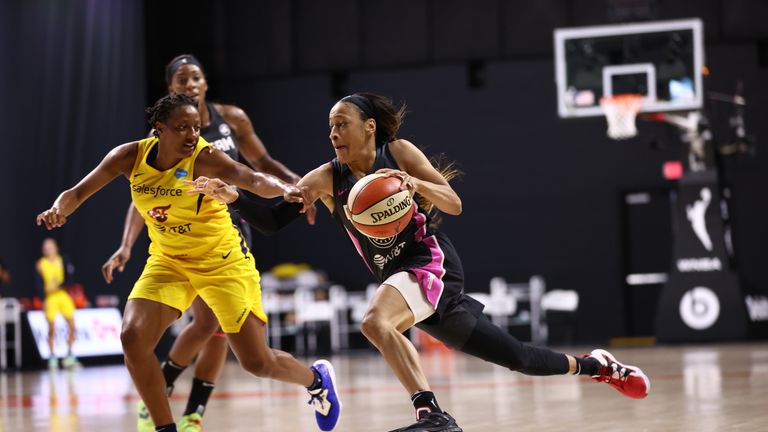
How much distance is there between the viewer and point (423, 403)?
442 centimetres

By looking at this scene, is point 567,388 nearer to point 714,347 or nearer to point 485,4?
point 714,347

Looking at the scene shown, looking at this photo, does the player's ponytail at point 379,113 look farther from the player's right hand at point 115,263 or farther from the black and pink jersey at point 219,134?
the player's right hand at point 115,263

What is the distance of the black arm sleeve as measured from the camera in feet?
15.9

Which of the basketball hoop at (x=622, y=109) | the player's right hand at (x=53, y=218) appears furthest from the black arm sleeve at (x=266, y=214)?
the basketball hoop at (x=622, y=109)

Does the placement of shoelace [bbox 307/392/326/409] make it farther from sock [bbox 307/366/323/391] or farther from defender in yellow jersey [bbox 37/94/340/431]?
defender in yellow jersey [bbox 37/94/340/431]

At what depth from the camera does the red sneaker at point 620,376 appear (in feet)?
17.0

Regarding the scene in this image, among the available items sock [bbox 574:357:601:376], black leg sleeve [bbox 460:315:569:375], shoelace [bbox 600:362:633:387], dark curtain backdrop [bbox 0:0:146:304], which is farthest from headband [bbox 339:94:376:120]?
dark curtain backdrop [bbox 0:0:146:304]

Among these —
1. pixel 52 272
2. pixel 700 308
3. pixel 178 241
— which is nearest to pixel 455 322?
pixel 178 241

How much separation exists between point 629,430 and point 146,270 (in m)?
2.37

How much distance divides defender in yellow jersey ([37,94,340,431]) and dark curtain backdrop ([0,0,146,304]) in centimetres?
1217

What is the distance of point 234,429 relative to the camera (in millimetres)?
5746

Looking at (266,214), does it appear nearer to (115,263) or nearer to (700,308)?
(115,263)

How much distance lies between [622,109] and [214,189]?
11.1 meters

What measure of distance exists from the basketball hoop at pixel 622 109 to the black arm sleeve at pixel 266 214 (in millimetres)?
10450
